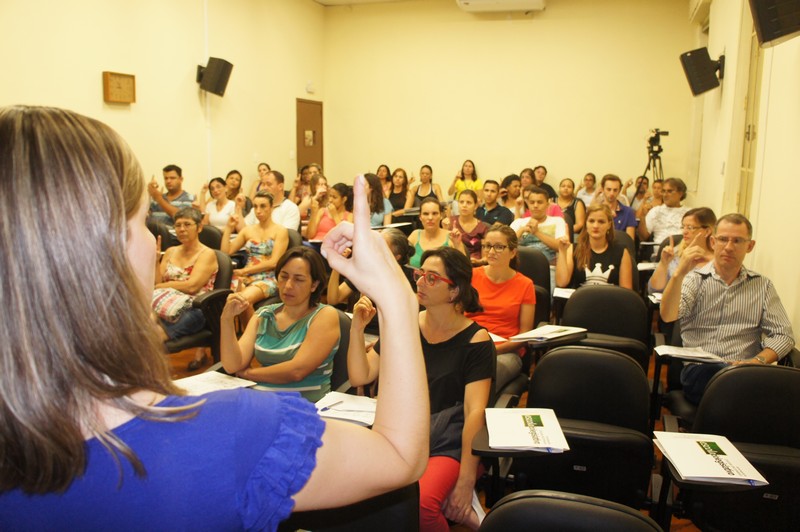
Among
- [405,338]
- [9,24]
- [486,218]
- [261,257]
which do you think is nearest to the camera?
[405,338]

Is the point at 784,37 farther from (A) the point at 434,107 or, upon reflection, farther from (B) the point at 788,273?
(A) the point at 434,107

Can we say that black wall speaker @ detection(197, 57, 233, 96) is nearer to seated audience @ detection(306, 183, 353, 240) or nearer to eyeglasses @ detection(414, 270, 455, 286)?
seated audience @ detection(306, 183, 353, 240)

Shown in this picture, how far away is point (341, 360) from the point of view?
2.90 m

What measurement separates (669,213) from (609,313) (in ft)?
12.4

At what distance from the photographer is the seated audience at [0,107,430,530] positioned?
23.9 inches

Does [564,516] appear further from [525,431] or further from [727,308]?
[727,308]

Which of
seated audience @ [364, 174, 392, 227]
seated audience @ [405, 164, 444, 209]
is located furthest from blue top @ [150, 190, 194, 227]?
seated audience @ [405, 164, 444, 209]

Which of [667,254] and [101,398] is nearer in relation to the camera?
[101,398]

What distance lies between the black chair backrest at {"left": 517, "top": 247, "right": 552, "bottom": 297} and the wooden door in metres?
7.14

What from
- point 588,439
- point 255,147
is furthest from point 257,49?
point 588,439

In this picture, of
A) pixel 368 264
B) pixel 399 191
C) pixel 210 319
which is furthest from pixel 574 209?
pixel 368 264

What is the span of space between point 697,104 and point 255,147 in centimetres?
666

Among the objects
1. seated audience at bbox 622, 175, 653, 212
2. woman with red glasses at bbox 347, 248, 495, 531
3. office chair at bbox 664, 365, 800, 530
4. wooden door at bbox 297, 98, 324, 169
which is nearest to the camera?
office chair at bbox 664, 365, 800, 530

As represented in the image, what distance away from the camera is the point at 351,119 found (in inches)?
457
